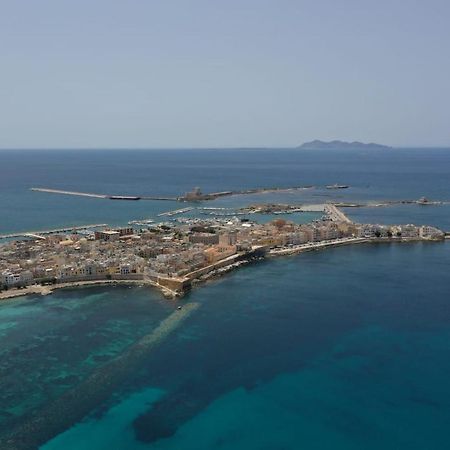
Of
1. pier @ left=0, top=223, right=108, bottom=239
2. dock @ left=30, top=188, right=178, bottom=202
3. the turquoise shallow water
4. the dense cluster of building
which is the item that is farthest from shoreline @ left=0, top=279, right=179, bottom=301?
dock @ left=30, top=188, right=178, bottom=202

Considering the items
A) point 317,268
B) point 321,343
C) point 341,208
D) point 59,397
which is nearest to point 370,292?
point 317,268

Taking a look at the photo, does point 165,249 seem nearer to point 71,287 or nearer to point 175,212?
point 71,287

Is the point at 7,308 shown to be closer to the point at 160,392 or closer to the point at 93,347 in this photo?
the point at 93,347

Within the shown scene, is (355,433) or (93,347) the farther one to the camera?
(93,347)

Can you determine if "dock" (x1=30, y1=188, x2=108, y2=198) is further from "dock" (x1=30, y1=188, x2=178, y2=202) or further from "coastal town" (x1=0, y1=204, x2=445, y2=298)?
"coastal town" (x1=0, y1=204, x2=445, y2=298)

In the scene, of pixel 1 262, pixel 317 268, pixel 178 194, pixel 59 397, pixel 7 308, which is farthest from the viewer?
pixel 178 194

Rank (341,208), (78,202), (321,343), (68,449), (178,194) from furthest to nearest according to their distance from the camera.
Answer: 1. (178,194)
2. (78,202)
3. (341,208)
4. (321,343)
5. (68,449)

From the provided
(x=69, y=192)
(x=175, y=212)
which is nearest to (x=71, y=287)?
(x=175, y=212)
